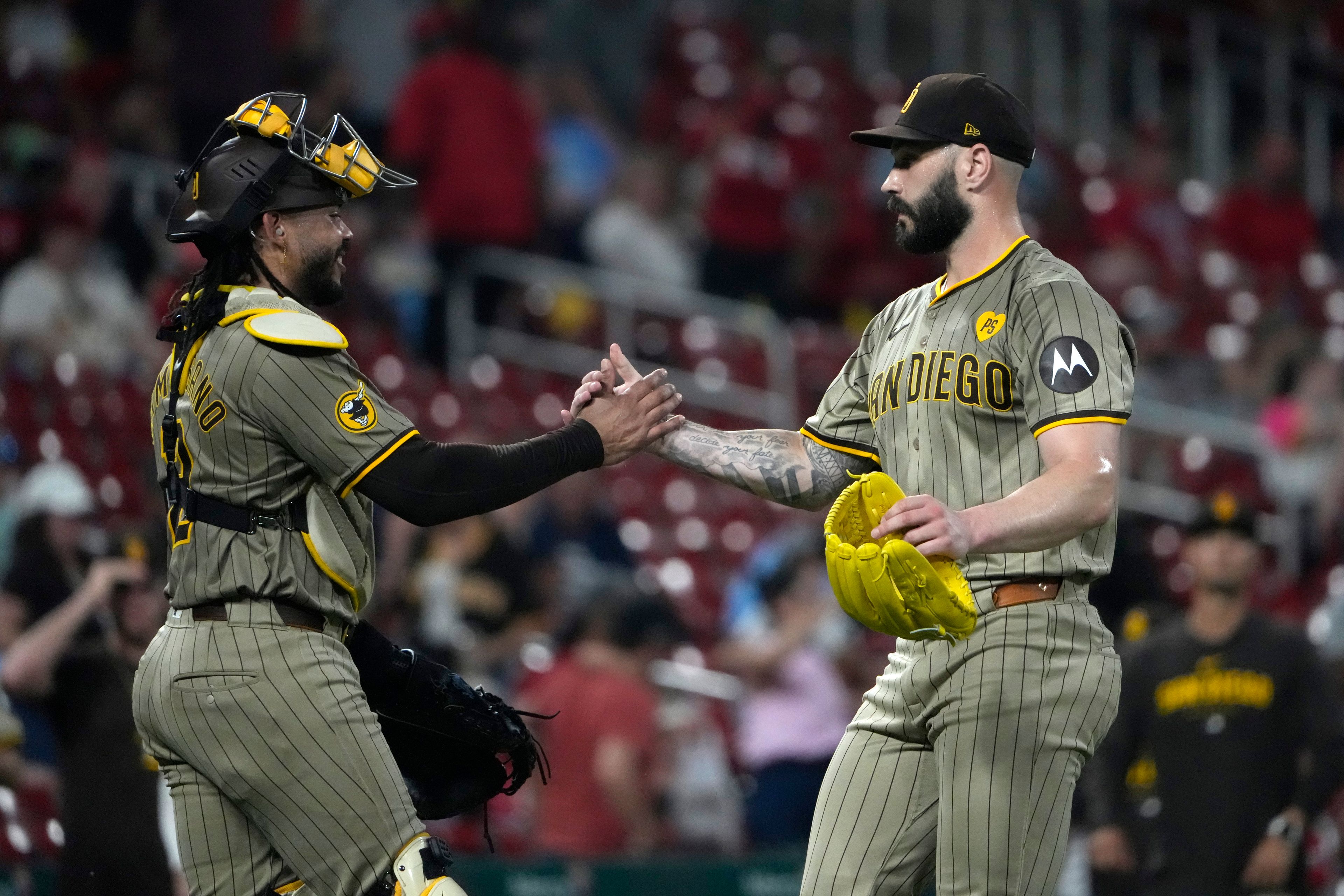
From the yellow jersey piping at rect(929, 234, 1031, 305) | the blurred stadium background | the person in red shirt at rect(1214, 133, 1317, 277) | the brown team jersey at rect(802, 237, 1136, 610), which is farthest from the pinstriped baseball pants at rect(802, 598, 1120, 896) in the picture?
the person in red shirt at rect(1214, 133, 1317, 277)

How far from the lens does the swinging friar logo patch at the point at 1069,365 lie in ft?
13.3

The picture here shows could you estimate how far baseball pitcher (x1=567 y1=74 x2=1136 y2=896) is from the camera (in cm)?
394

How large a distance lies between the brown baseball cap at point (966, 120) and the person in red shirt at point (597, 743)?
4.57 meters

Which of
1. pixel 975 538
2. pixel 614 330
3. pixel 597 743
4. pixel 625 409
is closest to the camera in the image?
pixel 975 538

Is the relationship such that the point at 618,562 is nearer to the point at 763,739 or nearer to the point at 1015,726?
the point at 763,739

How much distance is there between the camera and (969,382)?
13.9 feet

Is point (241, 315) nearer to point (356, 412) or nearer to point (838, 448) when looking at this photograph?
point (356, 412)

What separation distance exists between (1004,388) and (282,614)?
1673mm

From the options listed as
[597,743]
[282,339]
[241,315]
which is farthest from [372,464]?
[597,743]

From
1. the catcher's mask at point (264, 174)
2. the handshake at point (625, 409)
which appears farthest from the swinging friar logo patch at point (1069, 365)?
the catcher's mask at point (264, 174)

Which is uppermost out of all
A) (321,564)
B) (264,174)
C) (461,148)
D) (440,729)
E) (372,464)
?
(461,148)

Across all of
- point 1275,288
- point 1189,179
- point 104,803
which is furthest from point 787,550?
point 1189,179

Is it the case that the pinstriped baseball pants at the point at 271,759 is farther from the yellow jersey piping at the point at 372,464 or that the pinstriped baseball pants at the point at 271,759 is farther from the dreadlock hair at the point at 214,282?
the dreadlock hair at the point at 214,282

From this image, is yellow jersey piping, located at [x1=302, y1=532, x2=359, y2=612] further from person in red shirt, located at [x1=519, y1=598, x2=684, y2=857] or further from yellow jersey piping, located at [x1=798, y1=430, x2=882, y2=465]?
person in red shirt, located at [x1=519, y1=598, x2=684, y2=857]
